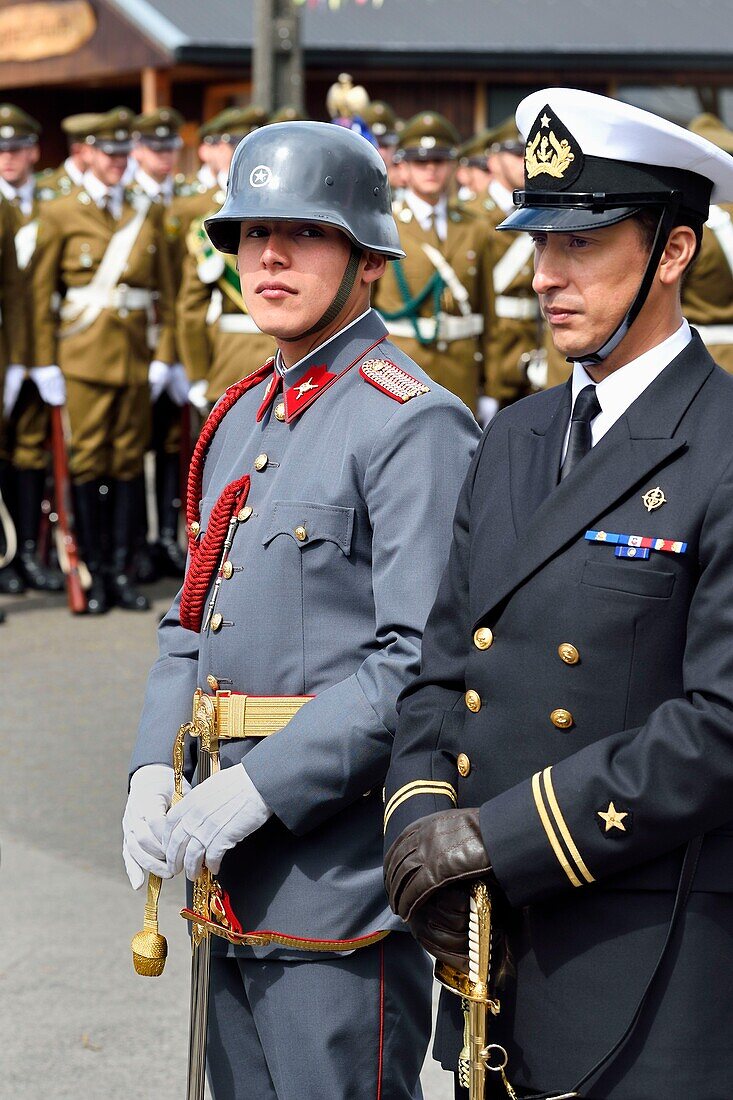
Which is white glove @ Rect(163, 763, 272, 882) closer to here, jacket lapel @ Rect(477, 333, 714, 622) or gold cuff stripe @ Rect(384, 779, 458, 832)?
gold cuff stripe @ Rect(384, 779, 458, 832)

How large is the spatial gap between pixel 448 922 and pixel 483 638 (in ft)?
1.11

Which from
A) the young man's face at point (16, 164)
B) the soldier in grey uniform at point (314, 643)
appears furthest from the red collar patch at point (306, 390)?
the young man's face at point (16, 164)

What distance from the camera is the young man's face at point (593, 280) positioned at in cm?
206

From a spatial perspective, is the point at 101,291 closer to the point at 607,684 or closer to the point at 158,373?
the point at 158,373

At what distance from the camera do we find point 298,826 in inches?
96.6

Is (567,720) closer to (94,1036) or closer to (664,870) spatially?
(664,870)

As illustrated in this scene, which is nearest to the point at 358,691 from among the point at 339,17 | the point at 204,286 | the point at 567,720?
the point at 567,720

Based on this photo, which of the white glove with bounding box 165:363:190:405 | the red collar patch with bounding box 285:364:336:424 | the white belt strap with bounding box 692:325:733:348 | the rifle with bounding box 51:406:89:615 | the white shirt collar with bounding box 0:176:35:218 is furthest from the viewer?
the white shirt collar with bounding box 0:176:35:218

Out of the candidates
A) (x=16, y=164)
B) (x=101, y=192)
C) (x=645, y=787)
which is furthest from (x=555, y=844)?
(x=16, y=164)

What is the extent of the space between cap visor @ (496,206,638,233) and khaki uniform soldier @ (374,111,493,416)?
657 centimetres

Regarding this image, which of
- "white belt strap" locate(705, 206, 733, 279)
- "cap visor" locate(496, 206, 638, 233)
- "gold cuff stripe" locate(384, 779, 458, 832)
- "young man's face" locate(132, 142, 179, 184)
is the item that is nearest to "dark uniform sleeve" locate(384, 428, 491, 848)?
"gold cuff stripe" locate(384, 779, 458, 832)

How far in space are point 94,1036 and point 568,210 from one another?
274 cm

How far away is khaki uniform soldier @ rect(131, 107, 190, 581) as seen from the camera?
9492 millimetres

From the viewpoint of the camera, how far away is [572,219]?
205cm
